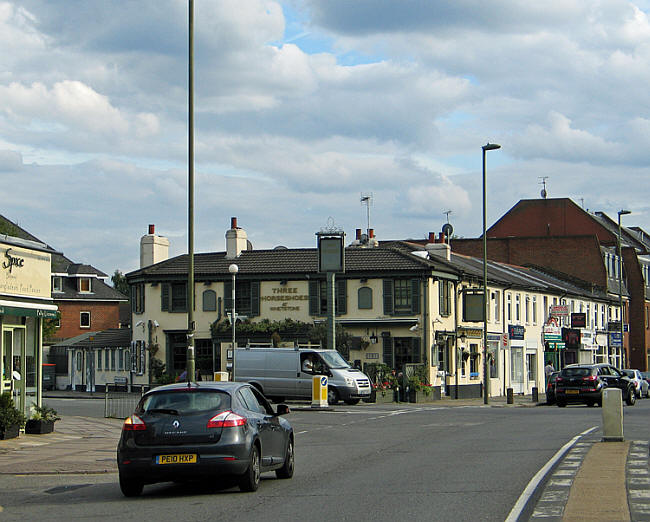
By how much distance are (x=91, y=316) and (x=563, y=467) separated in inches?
2767

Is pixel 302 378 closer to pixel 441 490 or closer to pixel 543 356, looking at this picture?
pixel 441 490

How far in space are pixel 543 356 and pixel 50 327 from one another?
32942 millimetres

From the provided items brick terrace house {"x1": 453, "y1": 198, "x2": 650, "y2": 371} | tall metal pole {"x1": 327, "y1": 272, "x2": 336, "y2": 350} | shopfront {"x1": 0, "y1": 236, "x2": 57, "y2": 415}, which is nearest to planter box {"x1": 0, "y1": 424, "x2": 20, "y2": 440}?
shopfront {"x1": 0, "y1": 236, "x2": 57, "y2": 415}

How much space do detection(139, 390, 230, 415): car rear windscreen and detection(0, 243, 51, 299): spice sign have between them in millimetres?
9834

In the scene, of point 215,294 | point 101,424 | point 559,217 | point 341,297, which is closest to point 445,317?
point 341,297

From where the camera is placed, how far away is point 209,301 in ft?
172

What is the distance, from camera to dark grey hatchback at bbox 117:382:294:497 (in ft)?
43.7

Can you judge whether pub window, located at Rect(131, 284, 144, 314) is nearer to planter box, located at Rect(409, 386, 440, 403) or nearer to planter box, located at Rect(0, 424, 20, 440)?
planter box, located at Rect(409, 386, 440, 403)

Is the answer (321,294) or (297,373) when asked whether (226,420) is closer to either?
(297,373)

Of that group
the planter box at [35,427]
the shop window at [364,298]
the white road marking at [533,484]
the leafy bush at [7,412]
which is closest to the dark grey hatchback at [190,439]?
the white road marking at [533,484]

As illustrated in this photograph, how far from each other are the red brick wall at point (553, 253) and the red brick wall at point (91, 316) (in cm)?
2780

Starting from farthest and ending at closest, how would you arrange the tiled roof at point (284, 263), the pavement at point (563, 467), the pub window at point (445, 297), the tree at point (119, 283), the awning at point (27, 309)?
the tree at point (119, 283) → the pub window at point (445, 297) → the tiled roof at point (284, 263) → the awning at point (27, 309) → the pavement at point (563, 467)

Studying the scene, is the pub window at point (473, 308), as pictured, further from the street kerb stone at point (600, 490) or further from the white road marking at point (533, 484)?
the street kerb stone at point (600, 490)

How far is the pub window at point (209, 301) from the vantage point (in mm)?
52375
